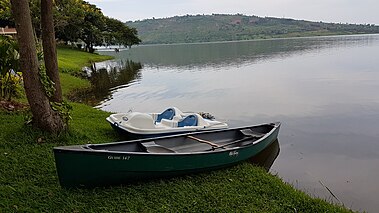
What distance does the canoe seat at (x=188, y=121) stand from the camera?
9711 millimetres

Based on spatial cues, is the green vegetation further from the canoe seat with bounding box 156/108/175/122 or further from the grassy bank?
the grassy bank

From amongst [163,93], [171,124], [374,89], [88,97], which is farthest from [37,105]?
[374,89]

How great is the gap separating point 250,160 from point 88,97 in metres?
13.0

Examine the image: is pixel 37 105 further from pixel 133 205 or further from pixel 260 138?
pixel 260 138

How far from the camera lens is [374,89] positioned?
1900cm

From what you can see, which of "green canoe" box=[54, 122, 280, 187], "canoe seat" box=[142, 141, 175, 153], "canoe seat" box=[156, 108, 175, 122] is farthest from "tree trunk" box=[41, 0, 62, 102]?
"canoe seat" box=[156, 108, 175, 122]

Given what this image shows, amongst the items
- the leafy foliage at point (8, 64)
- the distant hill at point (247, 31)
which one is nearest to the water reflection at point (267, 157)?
the leafy foliage at point (8, 64)

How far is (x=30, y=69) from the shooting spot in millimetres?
6969

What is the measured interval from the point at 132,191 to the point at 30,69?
3318mm

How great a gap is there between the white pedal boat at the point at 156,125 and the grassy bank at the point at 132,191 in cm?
185

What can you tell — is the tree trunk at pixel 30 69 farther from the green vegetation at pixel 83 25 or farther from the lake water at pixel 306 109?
the green vegetation at pixel 83 25

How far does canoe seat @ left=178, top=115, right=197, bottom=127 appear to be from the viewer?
9711 millimetres

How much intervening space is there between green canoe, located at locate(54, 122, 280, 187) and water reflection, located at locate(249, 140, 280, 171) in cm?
56

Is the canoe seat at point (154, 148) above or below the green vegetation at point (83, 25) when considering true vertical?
below
